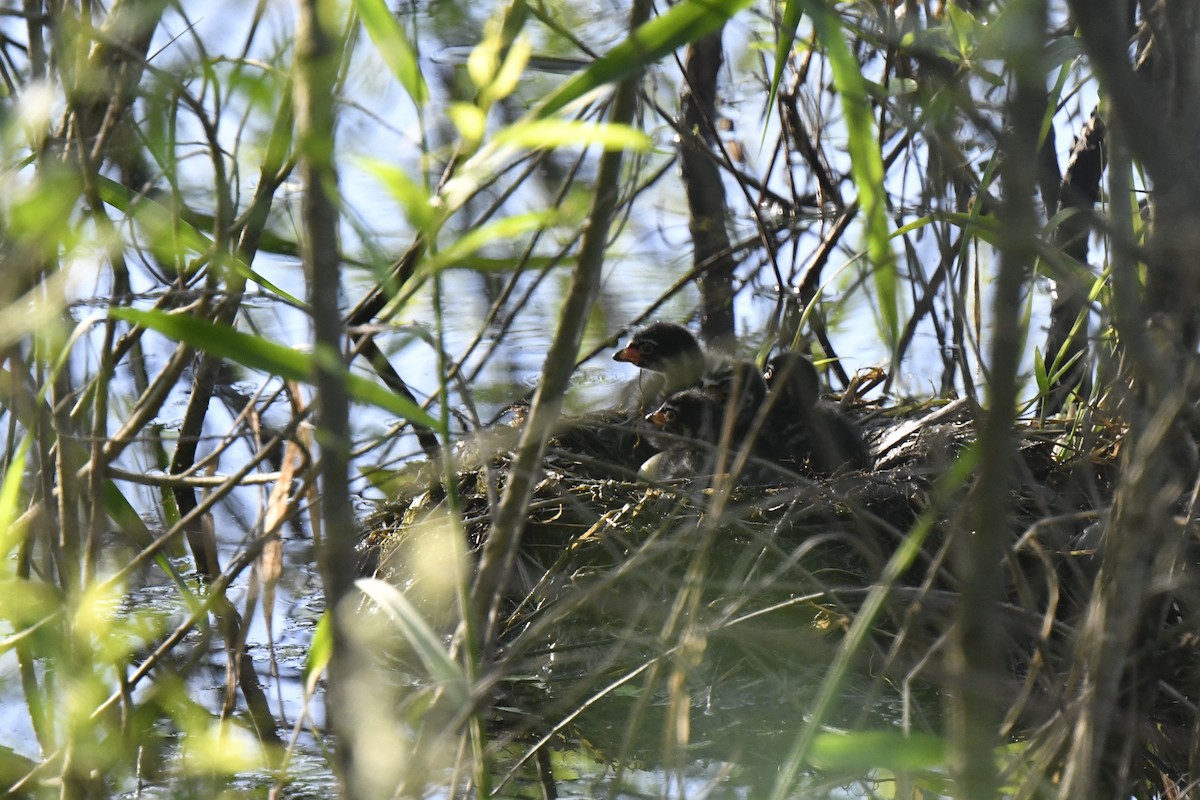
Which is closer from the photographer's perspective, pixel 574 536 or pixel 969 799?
pixel 969 799

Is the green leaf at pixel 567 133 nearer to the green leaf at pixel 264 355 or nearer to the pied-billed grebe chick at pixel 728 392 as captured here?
the green leaf at pixel 264 355

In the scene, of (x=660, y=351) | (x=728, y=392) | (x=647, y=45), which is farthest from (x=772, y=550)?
(x=660, y=351)

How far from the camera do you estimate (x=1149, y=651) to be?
1563 millimetres

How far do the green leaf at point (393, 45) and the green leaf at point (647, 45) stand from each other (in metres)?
0.13

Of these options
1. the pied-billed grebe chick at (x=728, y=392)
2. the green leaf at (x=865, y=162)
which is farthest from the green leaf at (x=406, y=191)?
the pied-billed grebe chick at (x=728, y=392)

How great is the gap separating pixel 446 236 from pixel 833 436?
1.13 metres

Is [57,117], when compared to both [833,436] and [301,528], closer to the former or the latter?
[301,528]

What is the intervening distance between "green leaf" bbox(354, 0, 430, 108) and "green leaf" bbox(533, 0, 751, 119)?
13 cm

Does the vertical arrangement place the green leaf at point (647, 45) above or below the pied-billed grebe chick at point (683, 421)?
above

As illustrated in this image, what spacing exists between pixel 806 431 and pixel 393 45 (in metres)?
2.46

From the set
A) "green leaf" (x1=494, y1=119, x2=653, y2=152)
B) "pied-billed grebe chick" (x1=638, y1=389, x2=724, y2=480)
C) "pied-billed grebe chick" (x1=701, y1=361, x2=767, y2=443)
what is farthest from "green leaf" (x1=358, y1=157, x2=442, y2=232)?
"pied-billed grebe chick" (x1=701, y1=361, x2=767, y2=443)

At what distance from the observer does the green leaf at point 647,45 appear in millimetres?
1136

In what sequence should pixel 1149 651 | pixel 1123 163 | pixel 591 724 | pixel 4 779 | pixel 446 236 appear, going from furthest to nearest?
1. pixel 446 236
2. pixel 591 724
3. pixel 4 779
4. pixel 1149 651
5. pixel 1123 163

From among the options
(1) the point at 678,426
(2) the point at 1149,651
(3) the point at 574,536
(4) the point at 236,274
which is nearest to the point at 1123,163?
(2) the point at 1149,651
